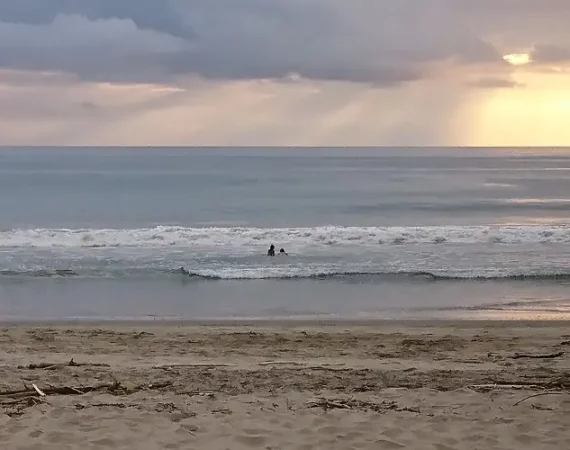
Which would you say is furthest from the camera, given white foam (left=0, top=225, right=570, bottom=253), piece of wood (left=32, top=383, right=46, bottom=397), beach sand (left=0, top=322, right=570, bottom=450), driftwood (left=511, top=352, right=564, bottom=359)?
white foam (left=0, top=225, right=570, bottom=253)

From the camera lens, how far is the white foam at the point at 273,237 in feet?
77.5

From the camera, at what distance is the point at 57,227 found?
29922 mm

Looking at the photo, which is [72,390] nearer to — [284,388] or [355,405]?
[284,388]

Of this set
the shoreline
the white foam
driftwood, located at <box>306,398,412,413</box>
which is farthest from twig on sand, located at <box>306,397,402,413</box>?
the white foam

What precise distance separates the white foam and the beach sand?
41.7 ft

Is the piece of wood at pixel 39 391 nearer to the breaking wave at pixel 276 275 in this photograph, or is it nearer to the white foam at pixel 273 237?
the breaking wave at pixel 276 275

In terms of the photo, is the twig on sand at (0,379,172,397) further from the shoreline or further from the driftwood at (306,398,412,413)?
Answer: the shoreline

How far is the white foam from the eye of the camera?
2362 centimetres

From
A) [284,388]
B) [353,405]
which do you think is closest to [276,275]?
[284,388]

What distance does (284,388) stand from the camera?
280 inches

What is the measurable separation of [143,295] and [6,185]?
4732 cm

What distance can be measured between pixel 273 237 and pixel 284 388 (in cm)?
1795

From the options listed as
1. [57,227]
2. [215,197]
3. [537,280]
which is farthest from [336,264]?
[215,197]

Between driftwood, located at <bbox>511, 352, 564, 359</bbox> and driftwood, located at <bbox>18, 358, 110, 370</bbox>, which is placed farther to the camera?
driftwood, located at <bbox>511, 352, 564, 359</bbox>
